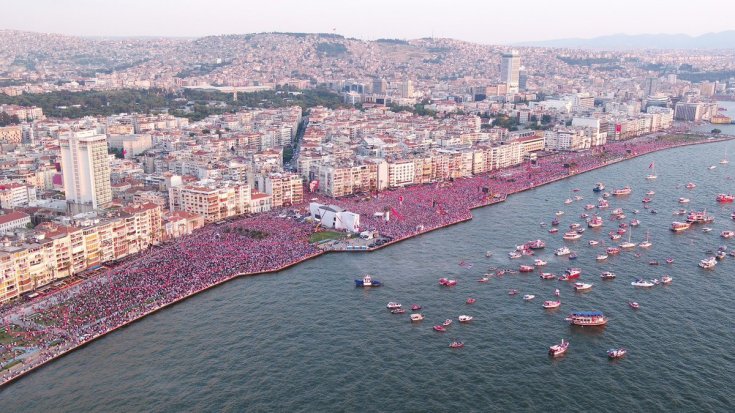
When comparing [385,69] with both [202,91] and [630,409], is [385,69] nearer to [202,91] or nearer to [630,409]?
[202,91]

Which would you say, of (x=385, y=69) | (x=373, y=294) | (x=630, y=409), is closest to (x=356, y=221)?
(x=373, y=294)

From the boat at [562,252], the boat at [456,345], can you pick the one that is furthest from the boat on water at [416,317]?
the boat at [562,252]

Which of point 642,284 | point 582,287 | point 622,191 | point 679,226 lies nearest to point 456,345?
point 582,287

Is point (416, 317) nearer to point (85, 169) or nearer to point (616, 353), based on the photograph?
point (616, 353)

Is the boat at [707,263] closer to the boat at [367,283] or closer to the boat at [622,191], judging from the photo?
the boat at [622,191]

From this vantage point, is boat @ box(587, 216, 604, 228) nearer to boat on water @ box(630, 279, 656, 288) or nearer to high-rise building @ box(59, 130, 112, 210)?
boat on water @ box(630, 279, 656, 288)
